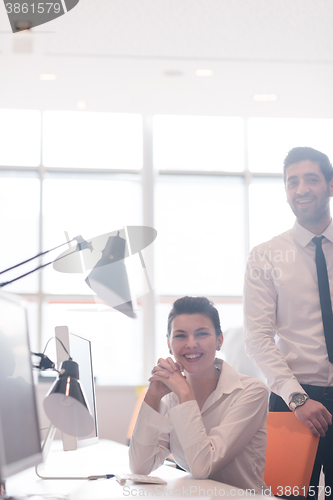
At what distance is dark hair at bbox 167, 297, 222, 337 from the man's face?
69 cm

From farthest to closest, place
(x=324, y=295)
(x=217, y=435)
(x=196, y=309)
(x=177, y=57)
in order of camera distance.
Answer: (x=177, y=57) < (x=324, y=295) < (x=196, y=309) < (x=217, y=435)

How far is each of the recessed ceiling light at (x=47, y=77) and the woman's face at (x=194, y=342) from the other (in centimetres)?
307

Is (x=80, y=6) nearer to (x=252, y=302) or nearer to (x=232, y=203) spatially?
(x=252, y=302)

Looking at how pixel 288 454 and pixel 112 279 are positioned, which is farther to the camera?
pixel 112 279

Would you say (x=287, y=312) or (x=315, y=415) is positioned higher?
(x=287, y=312)

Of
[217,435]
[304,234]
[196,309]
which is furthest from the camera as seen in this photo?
[304,234]

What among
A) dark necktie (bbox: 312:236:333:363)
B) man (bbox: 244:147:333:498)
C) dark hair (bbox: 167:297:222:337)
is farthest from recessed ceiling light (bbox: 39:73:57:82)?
dark hair (bbox: 167:297:222:337)

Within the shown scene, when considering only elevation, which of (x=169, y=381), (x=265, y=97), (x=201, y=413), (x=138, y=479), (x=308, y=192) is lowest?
(x=138, y=479)

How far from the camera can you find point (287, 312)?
7.20ft

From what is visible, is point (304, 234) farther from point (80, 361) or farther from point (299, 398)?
point (80, 361)

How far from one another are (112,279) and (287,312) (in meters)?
0.84

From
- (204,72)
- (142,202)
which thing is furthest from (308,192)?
(142,202)

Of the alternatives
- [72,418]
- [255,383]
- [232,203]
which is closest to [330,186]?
[255,383]

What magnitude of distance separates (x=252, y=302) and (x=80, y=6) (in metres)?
2.27
